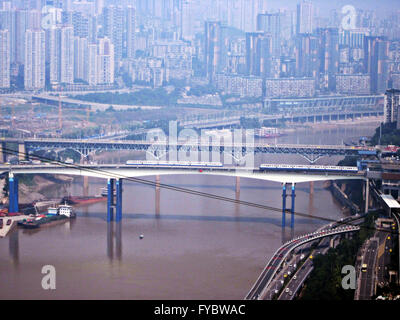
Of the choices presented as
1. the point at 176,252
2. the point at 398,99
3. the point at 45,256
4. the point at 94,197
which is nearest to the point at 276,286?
the point at 176,252

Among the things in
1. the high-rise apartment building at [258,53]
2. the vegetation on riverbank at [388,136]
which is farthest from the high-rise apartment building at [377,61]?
the vegetation on riverbank at [388,136]

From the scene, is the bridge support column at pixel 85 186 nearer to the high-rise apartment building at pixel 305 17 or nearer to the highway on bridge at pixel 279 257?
the highway on bridge at pixel 279 257

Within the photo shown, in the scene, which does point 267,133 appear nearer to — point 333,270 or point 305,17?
point 305,17

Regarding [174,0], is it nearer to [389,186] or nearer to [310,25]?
[310,25]

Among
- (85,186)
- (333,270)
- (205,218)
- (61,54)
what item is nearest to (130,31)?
(61,54)

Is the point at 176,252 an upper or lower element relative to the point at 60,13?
lower

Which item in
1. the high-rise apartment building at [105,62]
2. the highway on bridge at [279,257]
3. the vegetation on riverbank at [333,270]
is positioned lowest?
the highway on bridge at [279,257]
